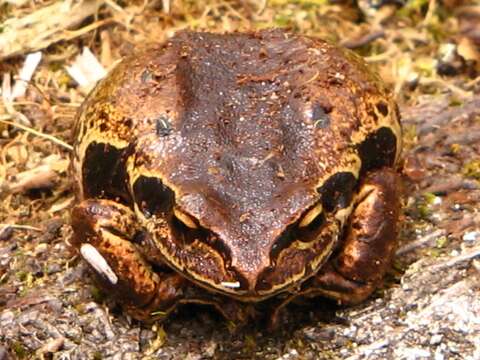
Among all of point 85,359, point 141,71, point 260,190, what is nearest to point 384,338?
point 260,190

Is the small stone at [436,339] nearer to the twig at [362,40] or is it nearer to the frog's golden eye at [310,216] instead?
the frog's golden eye at [310,216]

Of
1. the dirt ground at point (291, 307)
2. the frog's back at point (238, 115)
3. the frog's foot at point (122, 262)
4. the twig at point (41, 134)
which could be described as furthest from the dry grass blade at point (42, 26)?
the frog's foot at point (122, 262)

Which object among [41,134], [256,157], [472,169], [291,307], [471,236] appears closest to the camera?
[256,157]

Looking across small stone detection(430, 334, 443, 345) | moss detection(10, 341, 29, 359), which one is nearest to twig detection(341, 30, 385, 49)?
small stone detection(430, 334, 443, 345)

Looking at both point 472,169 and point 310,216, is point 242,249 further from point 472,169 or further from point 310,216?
point 472,169

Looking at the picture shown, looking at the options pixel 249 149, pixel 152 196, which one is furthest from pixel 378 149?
pixel 152 196

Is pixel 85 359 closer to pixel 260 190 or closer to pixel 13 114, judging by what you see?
pixel 260 190

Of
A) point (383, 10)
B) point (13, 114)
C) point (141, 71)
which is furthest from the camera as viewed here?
point (383, 10)
